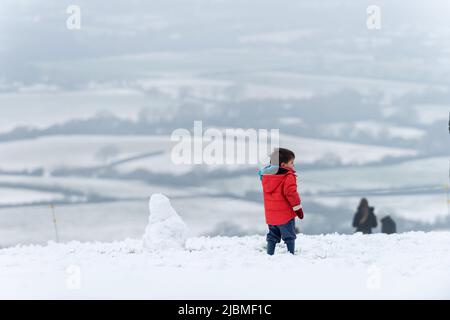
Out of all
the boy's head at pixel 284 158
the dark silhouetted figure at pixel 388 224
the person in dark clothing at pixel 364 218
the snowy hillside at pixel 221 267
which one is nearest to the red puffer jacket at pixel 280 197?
the boy's head at pixel 284 158

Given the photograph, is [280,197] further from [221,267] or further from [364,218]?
[364,218]

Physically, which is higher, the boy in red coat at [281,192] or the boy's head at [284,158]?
the boy's head at [284,158]

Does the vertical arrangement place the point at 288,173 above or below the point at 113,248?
above

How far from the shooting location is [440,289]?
8.69 meters

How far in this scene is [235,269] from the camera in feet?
33.0

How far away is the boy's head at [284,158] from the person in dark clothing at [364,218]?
5382mm

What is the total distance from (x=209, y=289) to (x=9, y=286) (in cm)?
257

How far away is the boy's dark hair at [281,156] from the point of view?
408 inches

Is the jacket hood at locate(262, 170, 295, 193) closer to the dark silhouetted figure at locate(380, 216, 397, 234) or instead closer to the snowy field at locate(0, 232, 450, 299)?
the snowy field at locate(0, 232, 450, 299)

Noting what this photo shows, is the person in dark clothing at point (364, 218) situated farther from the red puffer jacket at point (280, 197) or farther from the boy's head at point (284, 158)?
the boy's head at point (284, 158)

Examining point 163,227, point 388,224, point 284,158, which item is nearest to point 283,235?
point 284,158

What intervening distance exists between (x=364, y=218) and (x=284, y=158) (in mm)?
5575

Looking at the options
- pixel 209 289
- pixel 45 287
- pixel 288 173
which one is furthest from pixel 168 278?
pixel 288 173
